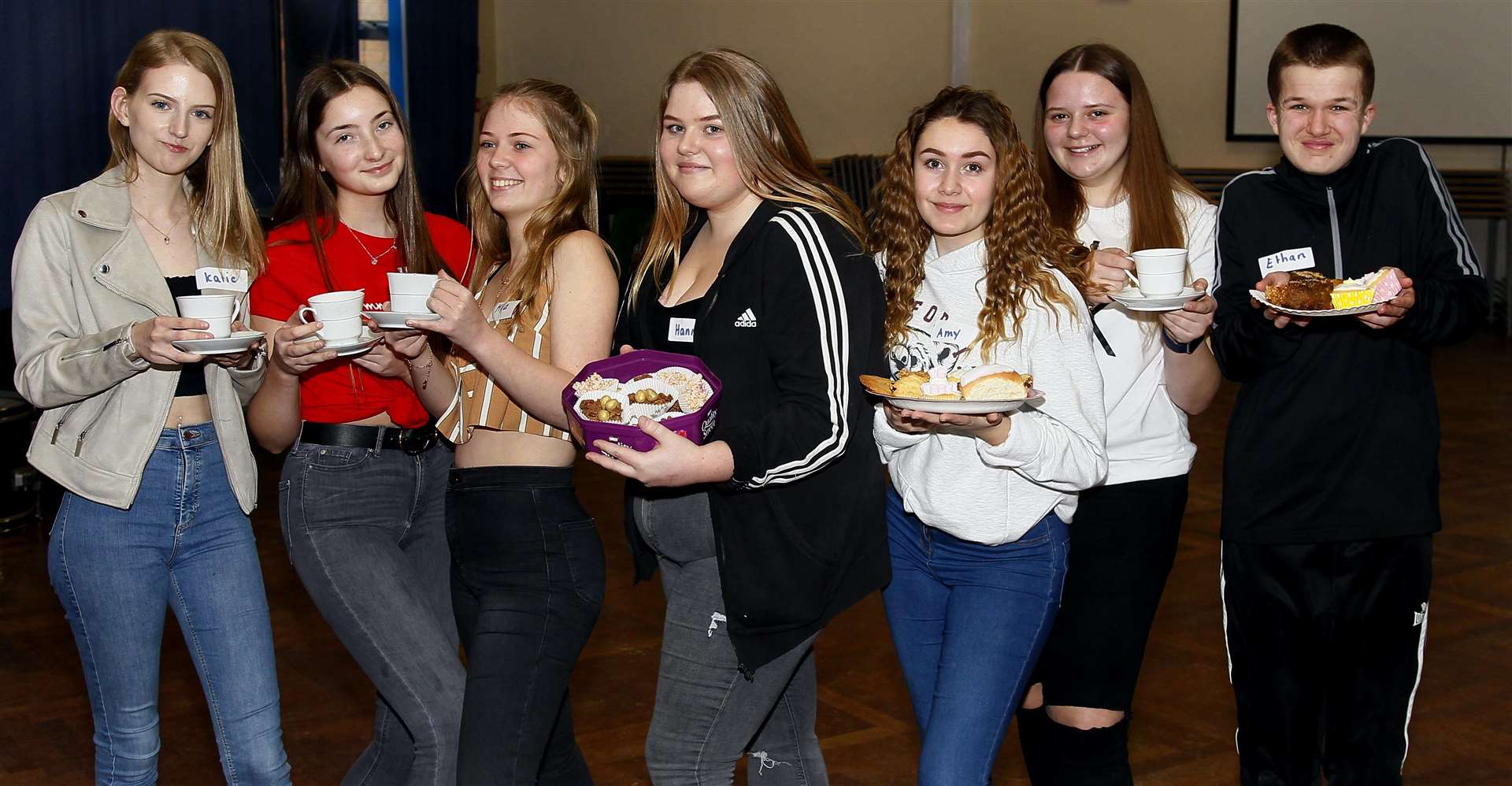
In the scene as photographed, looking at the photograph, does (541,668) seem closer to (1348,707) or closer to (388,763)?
(388,763)

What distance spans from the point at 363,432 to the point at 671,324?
672 millimetres

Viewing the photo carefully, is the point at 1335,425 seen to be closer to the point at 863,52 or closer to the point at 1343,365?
the point at 1343,365

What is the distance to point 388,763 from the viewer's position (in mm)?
2434

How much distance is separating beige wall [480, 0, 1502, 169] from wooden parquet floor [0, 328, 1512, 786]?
666 cm

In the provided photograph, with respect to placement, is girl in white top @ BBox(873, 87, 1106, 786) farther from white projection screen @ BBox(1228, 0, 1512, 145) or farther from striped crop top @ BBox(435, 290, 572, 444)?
white projection screen @ BBox(1228, 0, 1512, 145)

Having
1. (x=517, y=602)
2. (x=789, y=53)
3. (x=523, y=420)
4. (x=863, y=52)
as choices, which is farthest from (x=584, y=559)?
(x=789, y=53)

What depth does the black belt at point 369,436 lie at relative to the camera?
2385 mm

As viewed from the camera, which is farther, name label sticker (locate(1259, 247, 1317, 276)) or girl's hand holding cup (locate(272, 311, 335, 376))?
name label sticker (locate(1259, 247, 1317, 276))

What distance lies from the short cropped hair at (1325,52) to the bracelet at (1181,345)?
0.46m

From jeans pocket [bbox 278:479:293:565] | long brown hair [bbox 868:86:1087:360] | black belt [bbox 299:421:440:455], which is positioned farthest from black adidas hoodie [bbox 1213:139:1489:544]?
jeans pocket [bbox 278:479:293:565]

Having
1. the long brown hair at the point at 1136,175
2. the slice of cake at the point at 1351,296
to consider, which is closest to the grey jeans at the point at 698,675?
the long brown hair at the point at 1136,175

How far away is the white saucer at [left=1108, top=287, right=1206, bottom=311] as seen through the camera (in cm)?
219

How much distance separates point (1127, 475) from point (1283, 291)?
412 millimetres

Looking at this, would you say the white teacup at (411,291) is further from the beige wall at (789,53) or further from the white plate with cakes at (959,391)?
the beige wall at (789,53)
